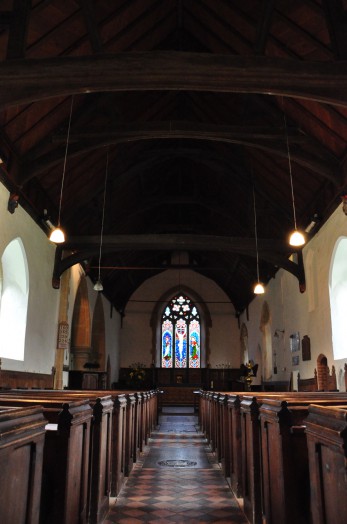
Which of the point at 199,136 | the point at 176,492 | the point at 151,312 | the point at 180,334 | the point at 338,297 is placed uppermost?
the point at 199,136

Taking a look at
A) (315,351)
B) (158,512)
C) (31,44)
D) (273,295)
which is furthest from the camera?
(273,295)

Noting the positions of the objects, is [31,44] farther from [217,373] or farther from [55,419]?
[217,373]

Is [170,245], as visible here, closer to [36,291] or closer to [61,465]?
[36,291]

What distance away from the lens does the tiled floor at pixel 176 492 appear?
12.1 ft

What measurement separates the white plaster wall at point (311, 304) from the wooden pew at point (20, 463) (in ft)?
25.1

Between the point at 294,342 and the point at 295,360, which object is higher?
the point at 294,342

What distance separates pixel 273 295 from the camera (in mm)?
14609

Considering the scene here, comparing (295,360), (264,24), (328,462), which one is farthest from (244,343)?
(328,462)

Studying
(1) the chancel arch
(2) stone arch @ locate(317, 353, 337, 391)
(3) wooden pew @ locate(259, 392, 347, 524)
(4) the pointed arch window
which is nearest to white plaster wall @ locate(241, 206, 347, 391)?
(2) stone arch @ locate(317, 353, 337, 391)

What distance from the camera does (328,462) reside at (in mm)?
1894

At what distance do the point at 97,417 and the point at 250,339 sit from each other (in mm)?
15732

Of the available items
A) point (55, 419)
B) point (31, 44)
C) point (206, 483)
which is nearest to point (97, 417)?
point (55, 419)

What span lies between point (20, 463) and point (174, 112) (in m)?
10.5

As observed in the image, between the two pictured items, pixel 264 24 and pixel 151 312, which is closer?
pixel 264 24
